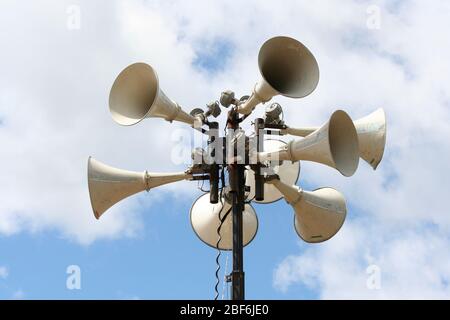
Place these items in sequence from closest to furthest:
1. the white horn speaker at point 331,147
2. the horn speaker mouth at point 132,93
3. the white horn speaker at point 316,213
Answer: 1. the white horn speaker at point 331,147
2. the white horn speaker at point 316,213
3. the horn speaker mouth at point 132,93

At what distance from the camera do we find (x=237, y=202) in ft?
25.6

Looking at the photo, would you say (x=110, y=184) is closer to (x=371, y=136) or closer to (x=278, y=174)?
(x=278, y=174)

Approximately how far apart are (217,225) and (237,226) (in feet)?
3.48

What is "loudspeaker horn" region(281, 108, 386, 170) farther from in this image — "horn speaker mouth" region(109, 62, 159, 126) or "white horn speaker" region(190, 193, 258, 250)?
"horn speaker mouth" region(109, 62, 159, 126)

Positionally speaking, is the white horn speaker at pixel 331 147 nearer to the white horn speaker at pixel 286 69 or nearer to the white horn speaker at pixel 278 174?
the white horn speaker at pixel 286 69

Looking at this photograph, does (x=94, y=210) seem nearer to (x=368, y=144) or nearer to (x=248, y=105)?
(x=248, y=105)

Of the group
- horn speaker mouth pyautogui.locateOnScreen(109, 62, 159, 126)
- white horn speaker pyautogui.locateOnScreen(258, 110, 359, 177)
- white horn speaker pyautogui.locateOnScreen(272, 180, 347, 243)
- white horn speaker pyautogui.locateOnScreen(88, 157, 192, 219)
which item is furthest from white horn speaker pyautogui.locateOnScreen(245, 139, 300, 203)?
horn speaker mouth pyautogui.locateOnScreen(109, 62, 159, 126)

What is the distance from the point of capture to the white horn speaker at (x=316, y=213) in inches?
320

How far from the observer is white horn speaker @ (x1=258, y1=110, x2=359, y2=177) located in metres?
7.26

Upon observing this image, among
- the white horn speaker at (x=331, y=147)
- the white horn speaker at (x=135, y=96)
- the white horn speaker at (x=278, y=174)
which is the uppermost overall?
the white horn speaker at (x=135, y=96)

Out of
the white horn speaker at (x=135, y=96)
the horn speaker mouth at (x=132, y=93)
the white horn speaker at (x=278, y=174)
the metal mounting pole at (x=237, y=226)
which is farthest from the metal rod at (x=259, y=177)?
the horn speaker mouth at (x=132, y=93)

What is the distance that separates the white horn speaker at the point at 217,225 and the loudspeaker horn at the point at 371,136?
3.62ft

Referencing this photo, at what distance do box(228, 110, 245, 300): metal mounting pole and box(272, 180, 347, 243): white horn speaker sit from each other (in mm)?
497

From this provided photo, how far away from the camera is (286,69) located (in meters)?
8.16
